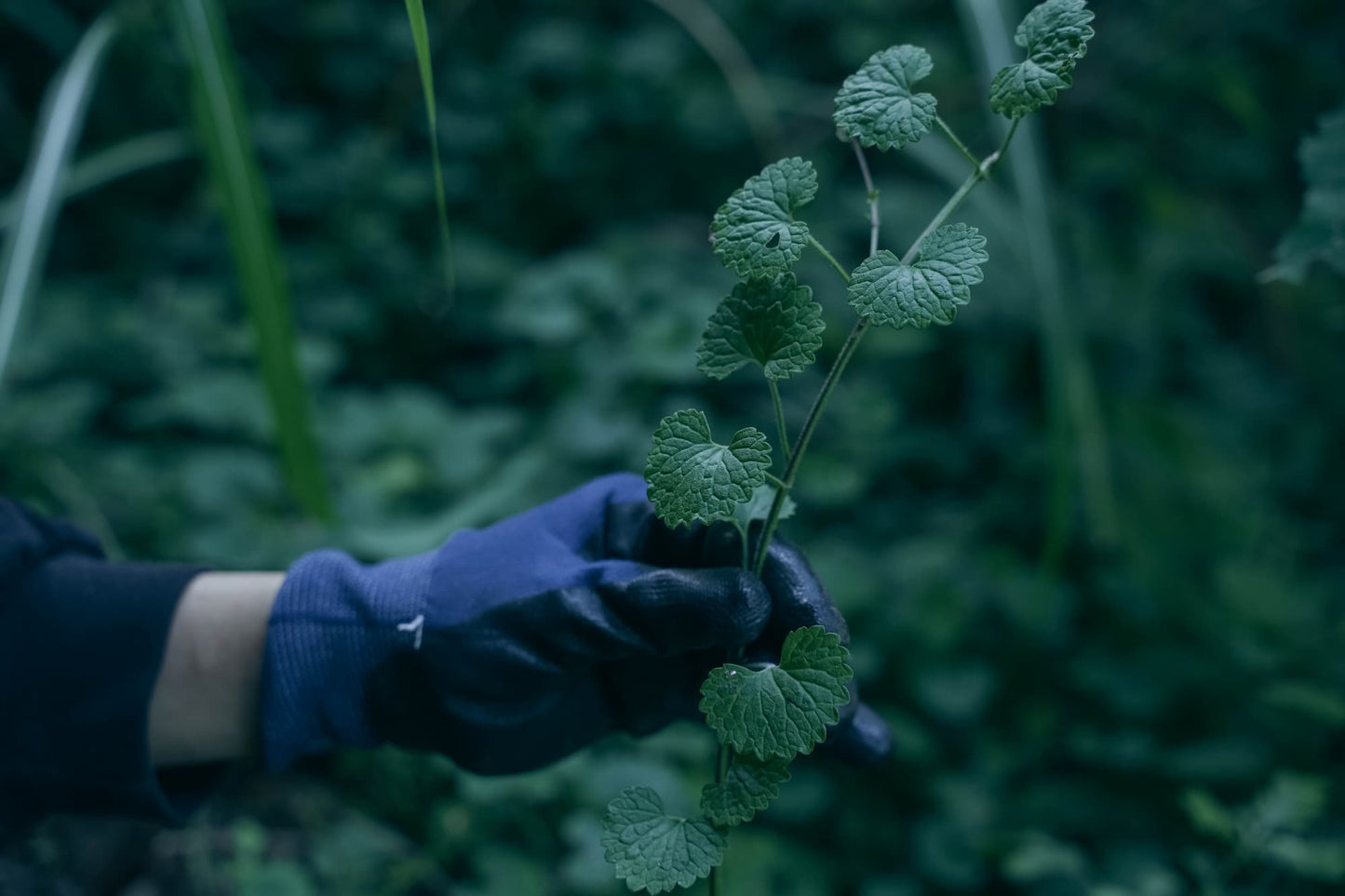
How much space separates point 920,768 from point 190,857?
96cm

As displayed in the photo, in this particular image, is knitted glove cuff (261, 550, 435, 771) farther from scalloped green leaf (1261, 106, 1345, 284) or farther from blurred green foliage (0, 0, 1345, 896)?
scalloped green leaf (1261, 106, 1345, 284)

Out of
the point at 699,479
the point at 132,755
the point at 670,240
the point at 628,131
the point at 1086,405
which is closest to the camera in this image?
the point at 699,479

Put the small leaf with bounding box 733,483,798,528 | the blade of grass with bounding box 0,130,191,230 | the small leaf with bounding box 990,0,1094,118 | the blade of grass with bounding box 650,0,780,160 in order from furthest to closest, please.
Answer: the blade of grass with bounding box 650,0,780,160
the blade of grass with bounding box 0,130,191,230
the small leaf with bounding box 733,483,798,528
the small leaf with bounding box 990,0,1094,118

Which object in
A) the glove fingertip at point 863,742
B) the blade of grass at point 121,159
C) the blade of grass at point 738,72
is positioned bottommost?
the glove fingertip at point 863,742

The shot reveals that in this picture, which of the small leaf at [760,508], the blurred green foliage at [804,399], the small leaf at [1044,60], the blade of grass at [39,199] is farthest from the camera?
the blurred green foliage at [804,399]

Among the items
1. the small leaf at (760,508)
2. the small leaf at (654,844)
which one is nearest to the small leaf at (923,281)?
the small leaf at (760,508)

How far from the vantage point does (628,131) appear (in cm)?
204

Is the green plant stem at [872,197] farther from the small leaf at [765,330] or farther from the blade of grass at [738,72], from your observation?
the blade of grass at [738,72]

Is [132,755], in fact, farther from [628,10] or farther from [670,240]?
[628,10]

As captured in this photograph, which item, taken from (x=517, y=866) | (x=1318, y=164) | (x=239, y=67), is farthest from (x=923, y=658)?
(x=239, y=67)

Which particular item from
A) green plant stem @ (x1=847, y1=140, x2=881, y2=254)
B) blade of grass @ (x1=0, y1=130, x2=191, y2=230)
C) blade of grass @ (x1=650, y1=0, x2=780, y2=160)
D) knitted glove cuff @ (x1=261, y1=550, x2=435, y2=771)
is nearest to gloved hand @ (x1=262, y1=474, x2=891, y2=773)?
knitted glove cuff @ (x1=261, y1=550, x2=435, y2=771)

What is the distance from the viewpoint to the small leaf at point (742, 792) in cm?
59

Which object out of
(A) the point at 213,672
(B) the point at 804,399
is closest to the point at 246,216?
(A) the point at 213,672

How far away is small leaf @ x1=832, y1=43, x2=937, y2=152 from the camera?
554mm
